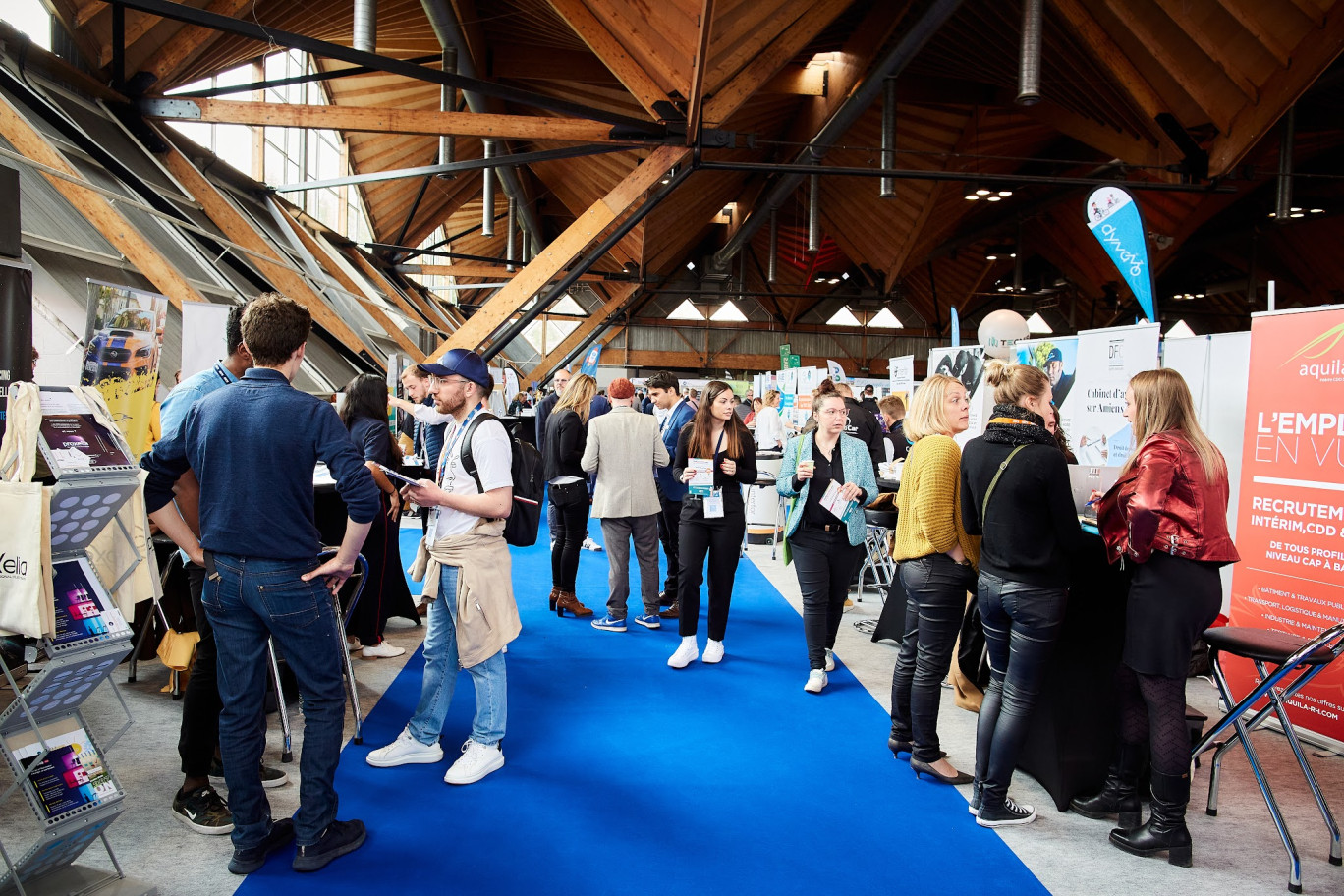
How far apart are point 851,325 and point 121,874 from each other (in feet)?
94.9

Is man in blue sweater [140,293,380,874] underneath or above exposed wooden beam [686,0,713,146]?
underneath

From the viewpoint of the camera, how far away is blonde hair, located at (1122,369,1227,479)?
2.66 metres

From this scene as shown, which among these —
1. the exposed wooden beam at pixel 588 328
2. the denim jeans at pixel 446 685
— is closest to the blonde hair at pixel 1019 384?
the denim jeans at pixel 446 685

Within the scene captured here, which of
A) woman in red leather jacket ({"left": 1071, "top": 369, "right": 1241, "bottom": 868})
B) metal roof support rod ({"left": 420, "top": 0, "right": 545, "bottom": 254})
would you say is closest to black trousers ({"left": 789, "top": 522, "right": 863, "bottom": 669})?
woman in red leather jacket ({"left": 1071, "top": 369, "right": 1241, "bottom": 868})

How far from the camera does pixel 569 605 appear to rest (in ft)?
18.0

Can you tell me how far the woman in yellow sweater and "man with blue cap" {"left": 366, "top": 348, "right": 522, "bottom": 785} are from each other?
149 centimetres

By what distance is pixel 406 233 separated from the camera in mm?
18141

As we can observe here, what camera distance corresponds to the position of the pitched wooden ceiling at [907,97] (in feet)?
26.0

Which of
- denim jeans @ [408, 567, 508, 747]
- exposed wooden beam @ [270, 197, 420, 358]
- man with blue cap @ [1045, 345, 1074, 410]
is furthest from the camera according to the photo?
exposed wooden beam @ [270, 197, 420, 358]

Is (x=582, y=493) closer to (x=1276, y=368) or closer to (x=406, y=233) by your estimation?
(x=1276, y=368)

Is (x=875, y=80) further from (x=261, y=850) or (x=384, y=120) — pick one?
(x=261, y=850)

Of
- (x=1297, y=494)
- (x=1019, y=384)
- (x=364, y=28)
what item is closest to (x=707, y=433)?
(x=1019, y=384)

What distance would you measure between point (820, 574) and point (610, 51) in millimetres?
6173

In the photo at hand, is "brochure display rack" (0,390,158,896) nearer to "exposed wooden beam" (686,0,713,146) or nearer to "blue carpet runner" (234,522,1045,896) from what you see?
"blue carpet runner" (234,522,1045,896)
